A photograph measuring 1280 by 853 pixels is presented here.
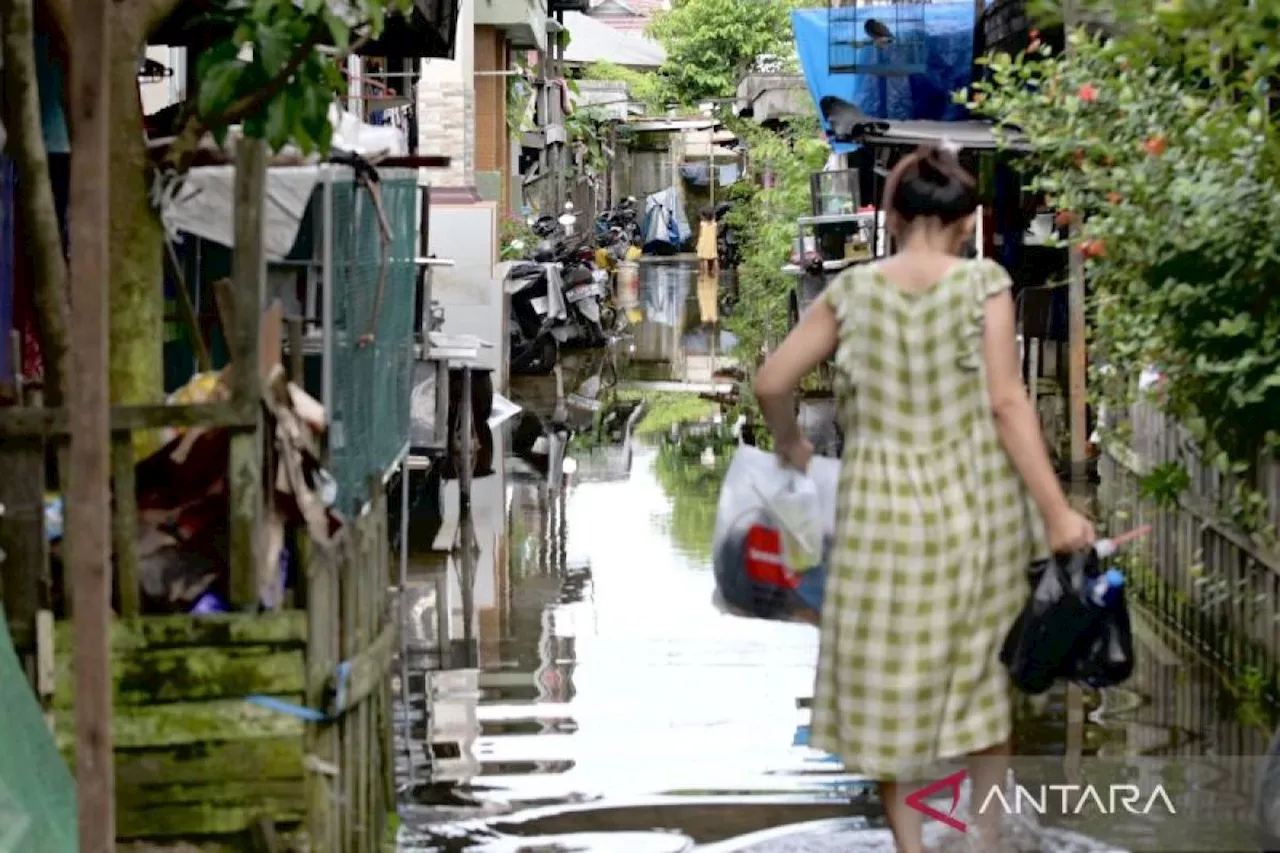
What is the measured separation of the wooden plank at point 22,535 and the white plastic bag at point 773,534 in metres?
1.86

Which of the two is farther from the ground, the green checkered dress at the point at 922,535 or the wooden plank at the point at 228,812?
the green checkered dress at the point at 922,535

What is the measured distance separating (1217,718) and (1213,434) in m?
1.18

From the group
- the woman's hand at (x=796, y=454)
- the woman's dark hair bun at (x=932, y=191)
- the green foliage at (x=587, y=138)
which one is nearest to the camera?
the woman's dark hair bun at (x=932, y=191)

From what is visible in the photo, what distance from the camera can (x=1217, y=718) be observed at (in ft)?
28.1

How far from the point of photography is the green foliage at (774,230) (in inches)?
1232

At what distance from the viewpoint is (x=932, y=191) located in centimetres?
590

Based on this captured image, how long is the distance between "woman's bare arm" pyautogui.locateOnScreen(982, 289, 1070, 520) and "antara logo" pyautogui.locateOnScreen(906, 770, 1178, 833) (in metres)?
1.10

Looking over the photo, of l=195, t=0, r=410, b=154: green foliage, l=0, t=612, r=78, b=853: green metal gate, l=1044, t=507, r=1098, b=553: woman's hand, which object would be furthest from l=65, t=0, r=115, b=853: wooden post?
l=1044, t=507, r=1098, b=553: woman's hand

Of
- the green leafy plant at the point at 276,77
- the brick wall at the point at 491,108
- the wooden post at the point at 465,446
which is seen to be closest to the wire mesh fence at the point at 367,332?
the green leafy plant at the point at 276,77

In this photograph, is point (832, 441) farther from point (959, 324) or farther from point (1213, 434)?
point (959, 324)

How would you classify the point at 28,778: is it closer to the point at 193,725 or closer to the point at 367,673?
the point at 193,725

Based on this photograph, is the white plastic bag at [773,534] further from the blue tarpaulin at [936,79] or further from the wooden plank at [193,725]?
the blue tarpaulin at [936,79]

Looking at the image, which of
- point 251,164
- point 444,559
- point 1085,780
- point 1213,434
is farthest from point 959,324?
point 444,559

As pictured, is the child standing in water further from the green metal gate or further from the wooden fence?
the green metal gate
